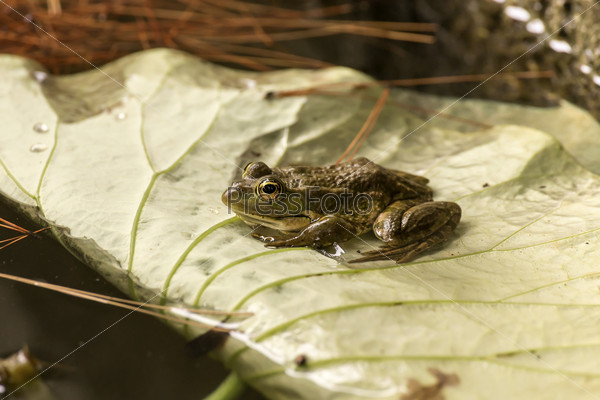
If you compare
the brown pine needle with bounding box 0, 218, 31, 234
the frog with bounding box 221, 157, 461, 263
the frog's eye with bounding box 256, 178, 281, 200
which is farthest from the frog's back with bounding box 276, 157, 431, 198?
the brown pine needle with bounding box 0, 218, 31, 234

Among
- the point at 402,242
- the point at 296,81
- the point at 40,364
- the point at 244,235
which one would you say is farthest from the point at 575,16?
the point at 40,364

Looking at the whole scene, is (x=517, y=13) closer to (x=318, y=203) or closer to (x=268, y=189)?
(x=318, y=203)

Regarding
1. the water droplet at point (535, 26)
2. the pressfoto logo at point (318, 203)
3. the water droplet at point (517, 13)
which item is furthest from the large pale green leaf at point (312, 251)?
the water droplet at point (517, 13)

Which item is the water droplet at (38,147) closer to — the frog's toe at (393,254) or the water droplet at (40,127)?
the water droplet at (40,127)

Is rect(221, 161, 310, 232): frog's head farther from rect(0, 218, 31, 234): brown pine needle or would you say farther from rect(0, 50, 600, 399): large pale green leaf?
rect(0, 218, 31, 234): brown pine needle

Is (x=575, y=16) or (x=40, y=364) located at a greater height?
(x=575, y=16)

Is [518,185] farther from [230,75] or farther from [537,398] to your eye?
[230,75]
